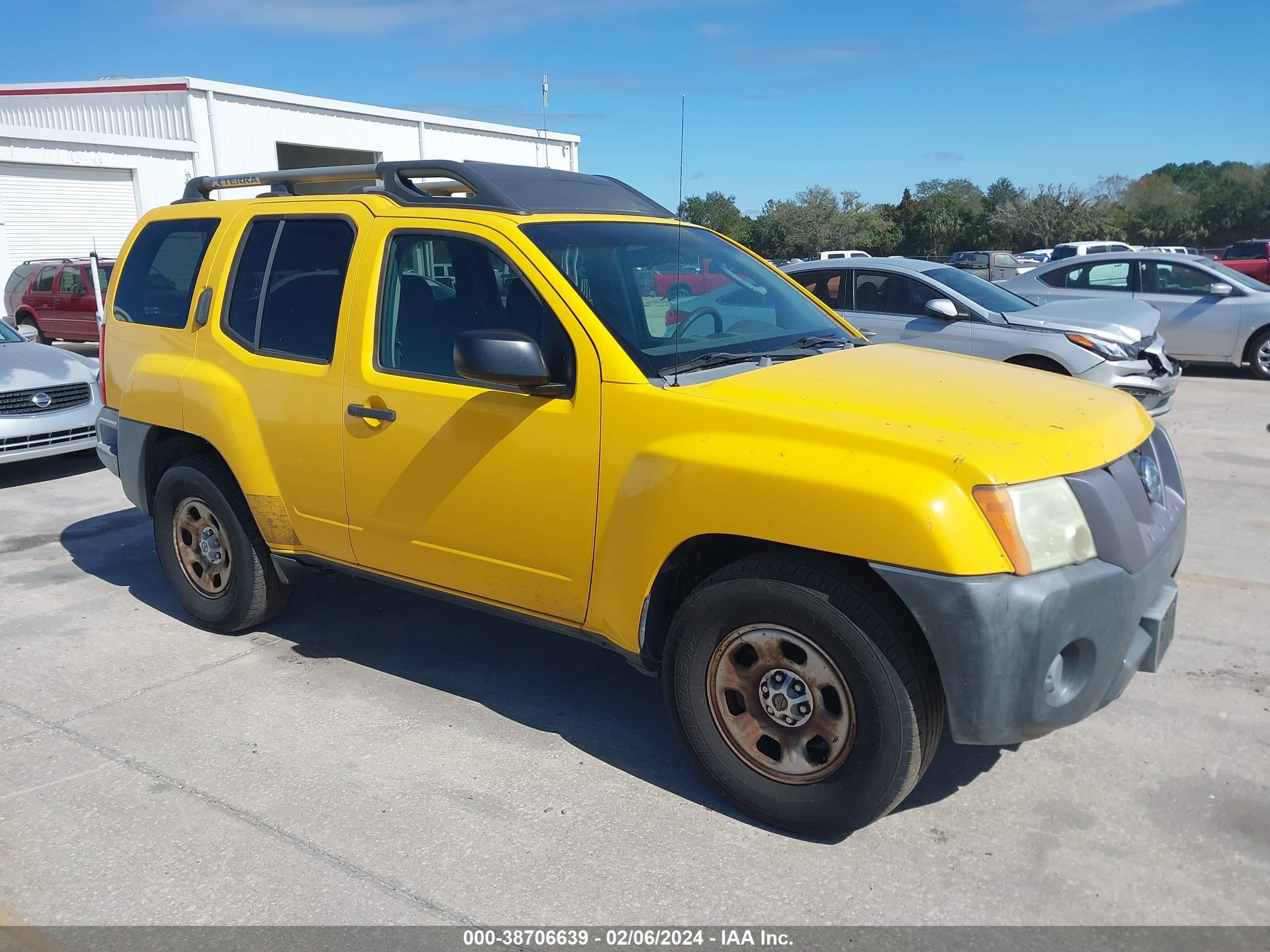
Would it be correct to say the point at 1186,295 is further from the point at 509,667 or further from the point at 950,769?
the point at 509,667

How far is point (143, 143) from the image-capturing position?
969 inches

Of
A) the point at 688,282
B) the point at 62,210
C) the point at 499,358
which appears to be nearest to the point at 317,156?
the point at 62,210

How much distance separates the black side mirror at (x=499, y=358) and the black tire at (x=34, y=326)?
18.6 m

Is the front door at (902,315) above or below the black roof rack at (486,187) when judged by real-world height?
below

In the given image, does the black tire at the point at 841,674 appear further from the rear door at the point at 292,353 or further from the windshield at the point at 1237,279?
the windshield at the point at 1237,279

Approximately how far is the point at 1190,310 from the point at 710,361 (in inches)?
476

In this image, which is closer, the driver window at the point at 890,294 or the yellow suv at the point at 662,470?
the yellow suv at the point at 662,470

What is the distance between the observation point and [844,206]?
167 feet

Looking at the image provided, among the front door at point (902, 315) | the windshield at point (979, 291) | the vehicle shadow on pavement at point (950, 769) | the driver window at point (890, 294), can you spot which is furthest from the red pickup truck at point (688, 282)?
the windshield at point (979, 291)

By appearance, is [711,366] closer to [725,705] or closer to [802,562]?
[802,562]

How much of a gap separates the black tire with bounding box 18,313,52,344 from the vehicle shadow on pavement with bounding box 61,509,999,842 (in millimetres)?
15037

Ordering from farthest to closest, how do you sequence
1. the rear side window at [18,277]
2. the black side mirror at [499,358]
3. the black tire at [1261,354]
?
the rear side window at [18,277]
the black tire at [1261,354]
the black side mirror at [499,358]

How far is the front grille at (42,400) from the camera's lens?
8344 mm

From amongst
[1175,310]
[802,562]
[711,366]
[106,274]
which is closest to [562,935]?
[802,562]
